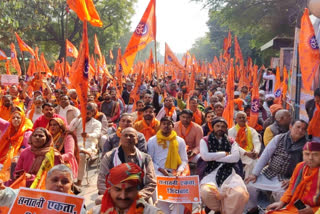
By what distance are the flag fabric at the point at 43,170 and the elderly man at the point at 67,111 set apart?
11.2 ft

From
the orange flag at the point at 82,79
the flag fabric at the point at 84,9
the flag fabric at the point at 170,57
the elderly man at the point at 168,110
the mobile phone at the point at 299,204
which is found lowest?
the mobile phone at the point at 299,204

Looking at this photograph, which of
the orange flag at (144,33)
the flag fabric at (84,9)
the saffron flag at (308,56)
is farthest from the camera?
the orange flag at (144,33)

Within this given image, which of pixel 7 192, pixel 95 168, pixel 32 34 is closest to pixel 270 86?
pixel 95 168

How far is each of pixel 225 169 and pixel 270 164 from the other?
22.7 inches

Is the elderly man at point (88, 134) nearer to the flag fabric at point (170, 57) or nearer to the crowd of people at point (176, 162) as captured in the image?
the crowd of people at point (176, 162)

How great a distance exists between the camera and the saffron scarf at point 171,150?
4828 mm

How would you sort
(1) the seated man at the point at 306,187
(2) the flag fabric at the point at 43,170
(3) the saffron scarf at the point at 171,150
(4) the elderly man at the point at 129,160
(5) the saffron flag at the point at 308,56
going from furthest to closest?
(5) the saffron flag at the point at 308,56, (3) the saffron scarf at the point at 171,150, (4) the elderly man at the point at 129,160, (2) the flag fabric at the point at 43,170, (1) the seated man at the point at 306,187

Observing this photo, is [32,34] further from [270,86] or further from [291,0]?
[270,86]

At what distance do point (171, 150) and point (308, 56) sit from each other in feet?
7.84

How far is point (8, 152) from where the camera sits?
17.7ft

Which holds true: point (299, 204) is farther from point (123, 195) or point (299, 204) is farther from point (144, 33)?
point (144, 33)

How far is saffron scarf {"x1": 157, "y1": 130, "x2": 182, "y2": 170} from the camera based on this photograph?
15.8 ft

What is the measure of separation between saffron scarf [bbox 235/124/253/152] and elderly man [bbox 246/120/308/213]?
3.07 ft

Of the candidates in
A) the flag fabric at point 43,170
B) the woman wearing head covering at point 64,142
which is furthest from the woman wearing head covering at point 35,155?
the woman wearing head covering at point 64,142
